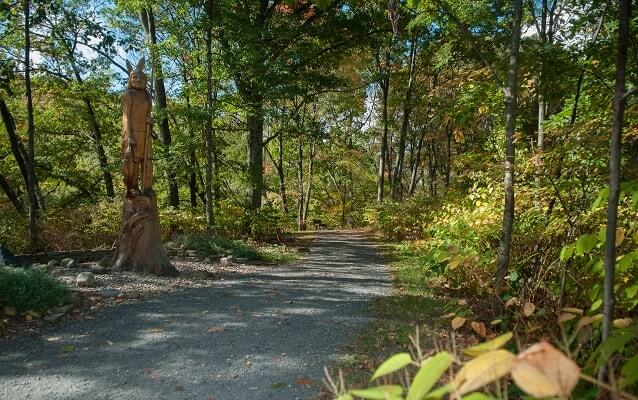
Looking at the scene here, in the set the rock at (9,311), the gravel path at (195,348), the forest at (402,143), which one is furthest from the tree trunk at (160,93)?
the rock at (9,311)

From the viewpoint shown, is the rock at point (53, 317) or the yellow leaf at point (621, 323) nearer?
the yellow leaf at point (621, 323)

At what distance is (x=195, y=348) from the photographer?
4340 mm

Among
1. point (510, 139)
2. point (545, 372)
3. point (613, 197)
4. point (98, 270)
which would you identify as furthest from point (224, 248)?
point (545, 372)

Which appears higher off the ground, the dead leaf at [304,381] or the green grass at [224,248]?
the green grass at [224,248]

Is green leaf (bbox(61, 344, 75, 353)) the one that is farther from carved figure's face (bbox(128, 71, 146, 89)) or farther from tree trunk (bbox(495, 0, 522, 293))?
carved figure's face (bbox(128, 71, 146, 89))

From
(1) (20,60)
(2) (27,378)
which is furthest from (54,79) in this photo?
(2) (27,378)

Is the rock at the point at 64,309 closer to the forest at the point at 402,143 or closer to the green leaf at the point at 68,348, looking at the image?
the green leaf at the point at 68,348

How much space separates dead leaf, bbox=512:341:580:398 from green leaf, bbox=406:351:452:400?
13 centimetres

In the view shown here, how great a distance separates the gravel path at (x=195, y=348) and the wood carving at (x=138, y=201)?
4.73 ft

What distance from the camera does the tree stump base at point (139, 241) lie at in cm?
766

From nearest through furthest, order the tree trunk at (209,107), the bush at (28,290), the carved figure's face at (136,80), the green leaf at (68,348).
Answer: the green leaf at (68,348) < the bush at (28,290) < the carved figure's face at (136,80) < the tree trunk at (209,107)

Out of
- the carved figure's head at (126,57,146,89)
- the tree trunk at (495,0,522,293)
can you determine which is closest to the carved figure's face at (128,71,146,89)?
the carved figure's head at (126,57,146,89)

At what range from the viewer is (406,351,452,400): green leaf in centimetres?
79

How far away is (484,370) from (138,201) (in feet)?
25.9
